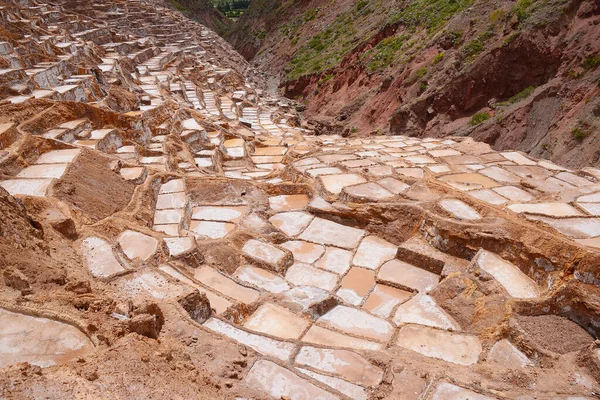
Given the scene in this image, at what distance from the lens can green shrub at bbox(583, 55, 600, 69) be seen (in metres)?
11.3

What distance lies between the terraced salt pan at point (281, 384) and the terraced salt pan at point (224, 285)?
135 centimetres

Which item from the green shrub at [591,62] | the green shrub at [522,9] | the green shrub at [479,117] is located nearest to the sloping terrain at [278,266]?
the green shrub at [479,117]

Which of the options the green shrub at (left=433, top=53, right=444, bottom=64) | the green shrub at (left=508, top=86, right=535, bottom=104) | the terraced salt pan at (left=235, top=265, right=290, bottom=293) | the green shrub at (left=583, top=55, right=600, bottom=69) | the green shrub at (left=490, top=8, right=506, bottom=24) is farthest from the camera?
the green shrub at (left=433, top=53, right=444, bottom=64)

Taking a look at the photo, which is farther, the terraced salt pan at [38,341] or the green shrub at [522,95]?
the green shrub at [522,95]

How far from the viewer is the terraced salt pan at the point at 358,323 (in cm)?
390

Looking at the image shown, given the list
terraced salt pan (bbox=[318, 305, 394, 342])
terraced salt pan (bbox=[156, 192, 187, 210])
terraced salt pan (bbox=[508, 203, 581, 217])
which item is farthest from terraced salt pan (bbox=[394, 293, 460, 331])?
terraced salt pan (bbox=[156, 192, 187, 210])

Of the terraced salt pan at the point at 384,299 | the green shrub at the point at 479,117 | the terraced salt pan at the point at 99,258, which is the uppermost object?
the terraced salt pan at the point at 99,258

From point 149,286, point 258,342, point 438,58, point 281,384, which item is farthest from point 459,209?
point 438,58

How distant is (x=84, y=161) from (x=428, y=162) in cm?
517

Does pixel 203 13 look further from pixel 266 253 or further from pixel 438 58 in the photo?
pixel 266 253

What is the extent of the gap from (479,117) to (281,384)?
13.0 meters

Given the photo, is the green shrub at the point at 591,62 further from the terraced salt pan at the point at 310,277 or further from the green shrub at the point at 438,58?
the terraced salt pan at the point at 310,277

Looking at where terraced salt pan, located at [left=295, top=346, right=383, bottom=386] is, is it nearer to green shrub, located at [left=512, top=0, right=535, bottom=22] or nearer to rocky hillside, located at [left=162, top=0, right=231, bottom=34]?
green shrub, located at [left=512, top=0, right=535, bottom=22]

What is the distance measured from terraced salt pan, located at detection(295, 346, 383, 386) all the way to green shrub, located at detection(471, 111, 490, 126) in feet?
39.8
